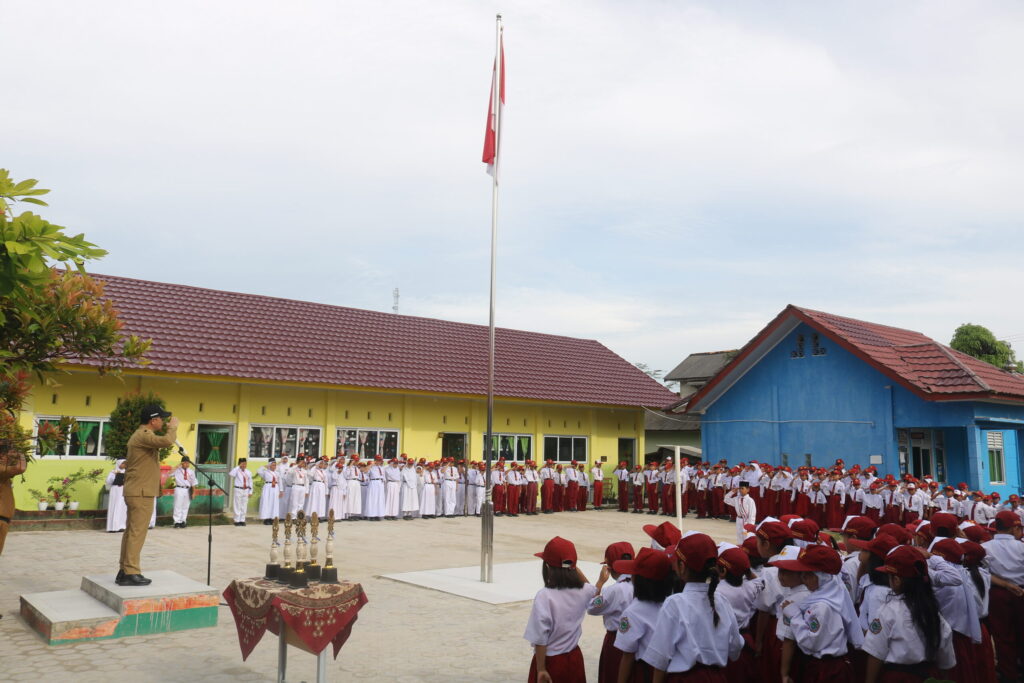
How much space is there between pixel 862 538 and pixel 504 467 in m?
17.6

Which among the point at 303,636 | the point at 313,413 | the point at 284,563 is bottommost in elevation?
the point at 303,636

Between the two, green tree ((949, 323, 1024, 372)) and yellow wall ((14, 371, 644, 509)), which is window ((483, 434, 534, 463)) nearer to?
yellow wall ((14, 371, 644, 509))

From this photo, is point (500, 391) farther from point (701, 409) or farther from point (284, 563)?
point (284, 563)

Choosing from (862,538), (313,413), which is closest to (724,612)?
(862,538)

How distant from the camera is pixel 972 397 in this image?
694 inches

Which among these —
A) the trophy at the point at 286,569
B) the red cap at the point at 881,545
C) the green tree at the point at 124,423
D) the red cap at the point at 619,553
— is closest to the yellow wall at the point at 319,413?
the green tree at the point at 124,423

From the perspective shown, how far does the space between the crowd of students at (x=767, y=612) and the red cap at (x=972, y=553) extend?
0.29 metres

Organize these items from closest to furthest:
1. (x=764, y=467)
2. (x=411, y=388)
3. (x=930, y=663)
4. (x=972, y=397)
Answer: (x=930, y=663) < (x=972, y=397) < (x=764, y=467) < (x=411, y=388)

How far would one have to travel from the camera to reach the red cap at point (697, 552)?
4.07 meters

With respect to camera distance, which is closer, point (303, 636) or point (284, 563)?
point (303, 636)

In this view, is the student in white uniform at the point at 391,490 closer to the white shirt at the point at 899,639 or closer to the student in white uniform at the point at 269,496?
the student in white uniform at the point at 269,496

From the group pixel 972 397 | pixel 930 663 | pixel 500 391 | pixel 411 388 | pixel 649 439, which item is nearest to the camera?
pixel 930 663

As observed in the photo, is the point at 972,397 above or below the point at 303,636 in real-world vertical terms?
above

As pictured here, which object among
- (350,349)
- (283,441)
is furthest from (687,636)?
(350,349)
